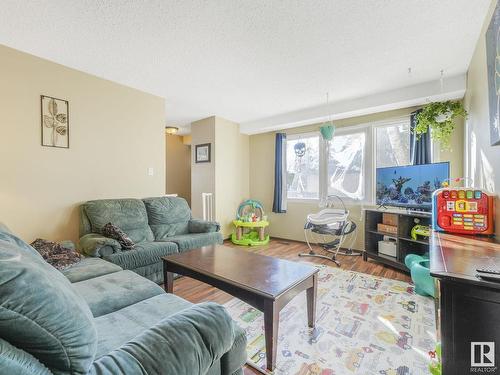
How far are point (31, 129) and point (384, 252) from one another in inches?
172

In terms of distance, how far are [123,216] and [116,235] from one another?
412 mm

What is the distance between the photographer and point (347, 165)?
422 centimetres

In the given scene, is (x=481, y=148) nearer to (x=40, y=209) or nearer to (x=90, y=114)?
(x=90, y=114)

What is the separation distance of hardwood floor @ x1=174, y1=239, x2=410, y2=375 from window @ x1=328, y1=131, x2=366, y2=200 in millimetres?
1125

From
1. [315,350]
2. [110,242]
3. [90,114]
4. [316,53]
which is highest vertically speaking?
[316,53]

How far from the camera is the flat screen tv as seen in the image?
282cm

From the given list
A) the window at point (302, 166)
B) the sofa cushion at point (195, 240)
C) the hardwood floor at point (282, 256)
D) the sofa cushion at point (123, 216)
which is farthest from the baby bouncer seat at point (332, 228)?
the sofa cushion at point (123, 216)

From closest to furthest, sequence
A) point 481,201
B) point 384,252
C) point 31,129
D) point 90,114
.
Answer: point 481,201, point 31,129, point 90,114, point 384,252

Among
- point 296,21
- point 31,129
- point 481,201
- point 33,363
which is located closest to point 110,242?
point 31,129

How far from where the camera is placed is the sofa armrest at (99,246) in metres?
2.25

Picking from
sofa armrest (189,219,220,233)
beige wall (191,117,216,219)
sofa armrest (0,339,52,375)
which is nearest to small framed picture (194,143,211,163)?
beige wall (191,117,216,219)

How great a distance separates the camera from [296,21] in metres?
1.97

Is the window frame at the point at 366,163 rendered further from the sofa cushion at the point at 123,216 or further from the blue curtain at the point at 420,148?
the sofa cushion at the point at 123,216

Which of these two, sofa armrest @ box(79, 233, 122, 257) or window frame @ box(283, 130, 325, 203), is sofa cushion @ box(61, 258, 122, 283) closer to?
sofa armrest @ box(79, 233, 122, 257)
